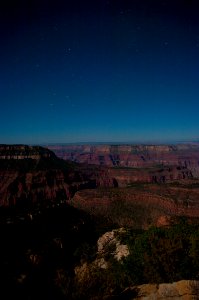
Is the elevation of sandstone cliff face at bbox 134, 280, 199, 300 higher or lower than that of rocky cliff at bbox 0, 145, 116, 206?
higher

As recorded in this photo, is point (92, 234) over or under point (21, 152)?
under

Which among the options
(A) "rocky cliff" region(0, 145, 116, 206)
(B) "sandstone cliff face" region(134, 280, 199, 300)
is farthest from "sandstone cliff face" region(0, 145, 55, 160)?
(B) "sandstone cliff face" region(134, 280, 199, 300)

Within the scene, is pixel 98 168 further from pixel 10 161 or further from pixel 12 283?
pixel 12 283

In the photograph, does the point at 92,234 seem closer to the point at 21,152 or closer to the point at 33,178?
the point at 33,178

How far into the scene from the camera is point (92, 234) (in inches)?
2977

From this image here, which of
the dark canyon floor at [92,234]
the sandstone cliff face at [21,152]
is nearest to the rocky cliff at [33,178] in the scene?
the sandstone cliff face at [21,152]

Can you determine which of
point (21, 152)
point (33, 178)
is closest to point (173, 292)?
point (33, 178)

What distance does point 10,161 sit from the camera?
452ft

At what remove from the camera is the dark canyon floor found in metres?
19.2

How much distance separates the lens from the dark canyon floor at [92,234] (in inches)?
757

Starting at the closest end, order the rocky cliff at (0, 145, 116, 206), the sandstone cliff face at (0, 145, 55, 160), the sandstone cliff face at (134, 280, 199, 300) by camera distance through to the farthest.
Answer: the sandstone cliff face at (134, 280, 199, 300), the rocky cliff at (0, 145, 116, 206), the sandstone cliff face at (0, 145, 55, 160)

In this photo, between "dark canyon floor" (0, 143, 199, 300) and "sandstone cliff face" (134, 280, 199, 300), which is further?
"dark canyon floor" (0, 143, 199, 300)

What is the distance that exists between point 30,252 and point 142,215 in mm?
45791

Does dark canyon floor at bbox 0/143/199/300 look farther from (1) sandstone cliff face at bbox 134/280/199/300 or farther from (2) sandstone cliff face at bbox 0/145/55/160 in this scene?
(2) sandstone cliff face at bbox 0/145/55/160
